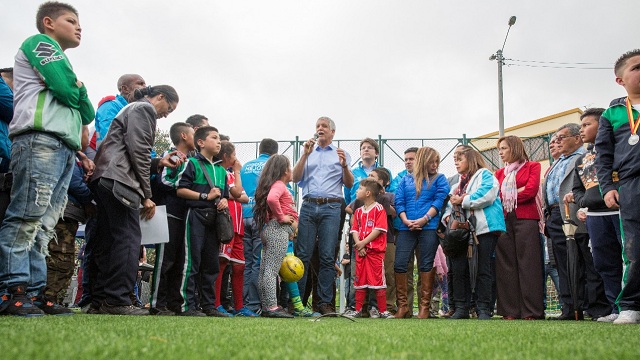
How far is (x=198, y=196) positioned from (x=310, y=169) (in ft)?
5.83

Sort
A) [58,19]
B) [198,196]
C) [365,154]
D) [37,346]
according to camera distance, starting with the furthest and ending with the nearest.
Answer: [365,154] → [198,196] → [58,19] → [37,346]

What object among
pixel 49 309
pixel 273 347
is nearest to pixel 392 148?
pixel 49 309

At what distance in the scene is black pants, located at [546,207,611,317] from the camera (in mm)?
5273

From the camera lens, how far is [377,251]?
6066 mm

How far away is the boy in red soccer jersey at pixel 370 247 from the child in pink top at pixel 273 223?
0.85 m

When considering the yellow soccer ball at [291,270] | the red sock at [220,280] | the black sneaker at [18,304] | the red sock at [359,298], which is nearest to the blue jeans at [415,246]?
the red sock at [359,298]

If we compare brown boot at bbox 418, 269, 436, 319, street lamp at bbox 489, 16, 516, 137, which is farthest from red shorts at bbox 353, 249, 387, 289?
street lamp at bbox 489, 16, 516, 137

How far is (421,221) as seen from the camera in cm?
598

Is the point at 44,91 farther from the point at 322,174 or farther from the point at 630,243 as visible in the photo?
the point at 630,243

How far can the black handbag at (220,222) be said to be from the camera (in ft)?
16.9

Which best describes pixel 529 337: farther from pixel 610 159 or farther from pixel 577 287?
pixel 577 287

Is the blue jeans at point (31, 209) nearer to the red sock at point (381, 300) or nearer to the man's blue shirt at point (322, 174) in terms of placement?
the man's blue shirt at point (322, 174)

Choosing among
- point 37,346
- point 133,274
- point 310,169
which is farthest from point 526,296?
point 37,346

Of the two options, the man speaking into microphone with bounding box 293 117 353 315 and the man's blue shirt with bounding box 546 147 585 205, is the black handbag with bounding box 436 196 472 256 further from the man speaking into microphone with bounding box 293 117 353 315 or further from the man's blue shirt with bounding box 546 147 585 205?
the man speaking into microphone with bounding box 293 117 353 315
